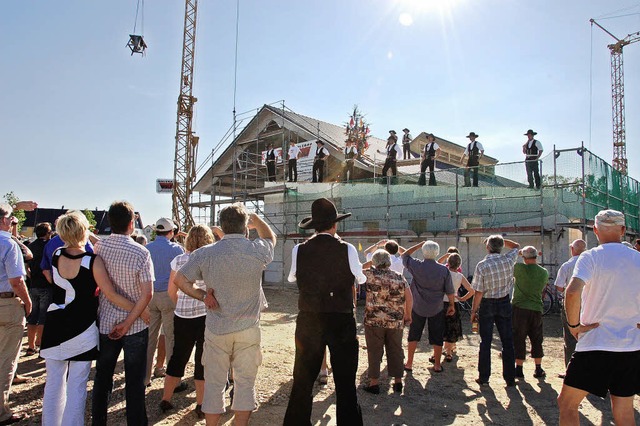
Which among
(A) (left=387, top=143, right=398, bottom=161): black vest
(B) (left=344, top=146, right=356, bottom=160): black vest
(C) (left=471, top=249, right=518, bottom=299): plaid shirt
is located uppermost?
(B) (left=344, top=146, right=356, bottom=160): black vest

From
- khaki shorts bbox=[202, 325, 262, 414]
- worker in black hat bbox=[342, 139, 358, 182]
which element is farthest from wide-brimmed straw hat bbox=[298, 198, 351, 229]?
worker in black hat bbox=[342, 139, 358, 182]

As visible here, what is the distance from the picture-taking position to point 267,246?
11.8 feet

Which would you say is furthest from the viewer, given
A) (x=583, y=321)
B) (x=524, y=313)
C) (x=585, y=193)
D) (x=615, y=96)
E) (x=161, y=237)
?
(x=615, y=96)

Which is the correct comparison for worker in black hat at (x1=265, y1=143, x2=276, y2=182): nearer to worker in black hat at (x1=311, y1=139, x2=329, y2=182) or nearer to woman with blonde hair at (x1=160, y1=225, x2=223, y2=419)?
worker in black hat at (x1=311, y1=139, x2=329, y2=182)

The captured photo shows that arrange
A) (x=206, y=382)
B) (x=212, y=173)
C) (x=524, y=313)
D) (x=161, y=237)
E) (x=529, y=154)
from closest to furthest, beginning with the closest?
(x=206, y=382) → (x=161, y=237) → (x=524, y=313) → (x=529, y=154) → (x=212, y=173)

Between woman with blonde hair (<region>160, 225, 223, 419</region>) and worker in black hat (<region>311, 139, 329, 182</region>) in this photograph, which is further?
worker in black hat (<region>311, 139, 329, 182</region>)

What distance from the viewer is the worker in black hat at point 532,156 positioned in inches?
460

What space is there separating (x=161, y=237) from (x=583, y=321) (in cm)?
410

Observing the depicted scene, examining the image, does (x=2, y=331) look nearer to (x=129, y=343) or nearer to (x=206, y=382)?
(x=129, y=343)

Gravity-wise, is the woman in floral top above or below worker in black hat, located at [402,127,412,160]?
below

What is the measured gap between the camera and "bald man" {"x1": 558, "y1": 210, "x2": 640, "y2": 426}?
10.1ft

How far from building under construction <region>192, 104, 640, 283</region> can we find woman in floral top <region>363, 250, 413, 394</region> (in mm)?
7489

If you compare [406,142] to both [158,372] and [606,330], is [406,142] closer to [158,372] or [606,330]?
[158,372]

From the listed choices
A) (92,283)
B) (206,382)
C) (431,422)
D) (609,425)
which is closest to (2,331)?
(92,283)
